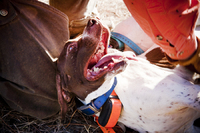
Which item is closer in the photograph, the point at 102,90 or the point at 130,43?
the point at 102,90

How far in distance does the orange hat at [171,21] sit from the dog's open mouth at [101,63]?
374mm

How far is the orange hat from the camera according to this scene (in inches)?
41.1

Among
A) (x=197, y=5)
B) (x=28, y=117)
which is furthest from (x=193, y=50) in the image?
(x=28, y=117)

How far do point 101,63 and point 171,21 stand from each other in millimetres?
708

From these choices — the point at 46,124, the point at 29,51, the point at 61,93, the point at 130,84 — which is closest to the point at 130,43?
the point at 130,84

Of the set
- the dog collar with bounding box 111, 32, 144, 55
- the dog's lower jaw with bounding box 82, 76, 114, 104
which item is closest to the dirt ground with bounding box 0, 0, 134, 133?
the dog's lower jaw with bounding box 82, 76, 114, 104

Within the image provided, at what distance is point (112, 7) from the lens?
13.6ft

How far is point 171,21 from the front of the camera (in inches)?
44.1

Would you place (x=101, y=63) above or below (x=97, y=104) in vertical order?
above

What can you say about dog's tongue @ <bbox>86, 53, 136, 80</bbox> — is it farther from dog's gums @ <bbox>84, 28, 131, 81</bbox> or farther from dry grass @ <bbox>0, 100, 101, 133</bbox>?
dry grass @ <bbox>0, 100, 101, 133</bbox>

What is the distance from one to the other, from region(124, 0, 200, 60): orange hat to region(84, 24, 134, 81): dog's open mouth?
37 cm

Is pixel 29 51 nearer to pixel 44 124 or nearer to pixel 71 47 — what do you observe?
pixel 71 47

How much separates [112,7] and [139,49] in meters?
2.35

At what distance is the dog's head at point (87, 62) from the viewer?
4.27 ft
